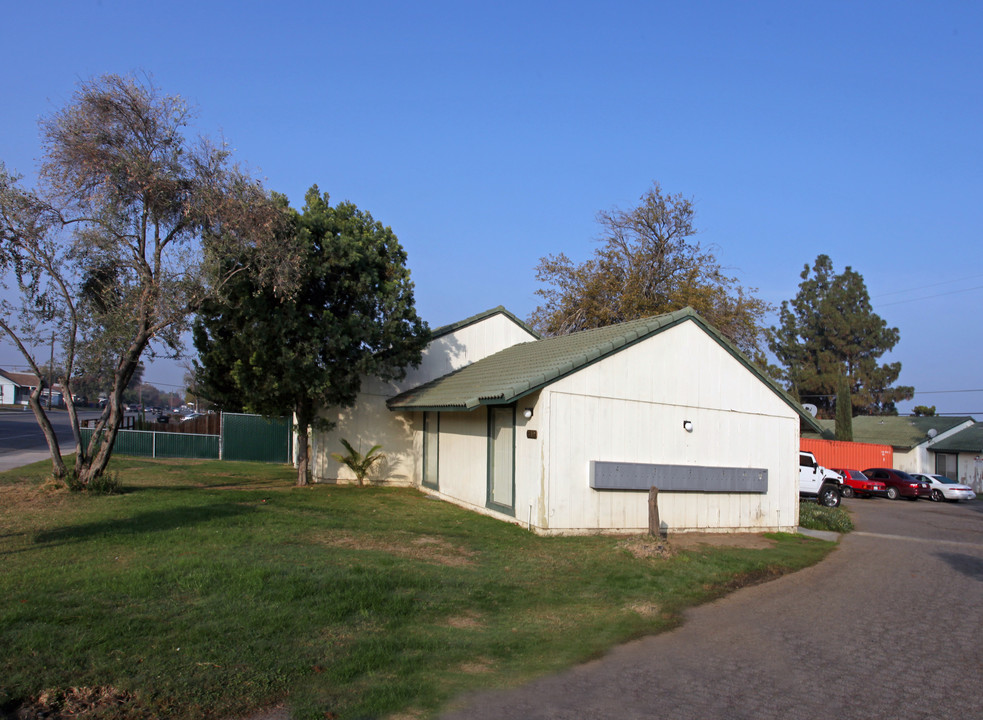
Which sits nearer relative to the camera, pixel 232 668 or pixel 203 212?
pixel 232 668

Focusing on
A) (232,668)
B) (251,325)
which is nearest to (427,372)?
(251,325)

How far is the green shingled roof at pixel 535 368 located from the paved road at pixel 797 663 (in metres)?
4.83

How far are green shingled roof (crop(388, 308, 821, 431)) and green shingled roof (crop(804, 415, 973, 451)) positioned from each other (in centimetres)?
3256

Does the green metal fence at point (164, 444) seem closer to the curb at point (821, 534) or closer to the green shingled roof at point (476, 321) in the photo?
the green shingled roof at point (476, 321)

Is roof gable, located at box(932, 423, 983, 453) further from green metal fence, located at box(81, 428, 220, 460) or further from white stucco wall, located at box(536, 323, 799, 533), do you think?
green metal fence, located at box(81, 428, 220, 460)

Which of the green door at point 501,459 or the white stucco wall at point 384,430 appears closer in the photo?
the green door at point 501,459

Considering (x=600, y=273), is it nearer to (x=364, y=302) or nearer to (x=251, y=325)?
(x=364, y=302)

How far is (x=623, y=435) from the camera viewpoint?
13039 millimetres

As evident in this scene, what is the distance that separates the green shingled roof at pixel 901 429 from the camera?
43.1 m

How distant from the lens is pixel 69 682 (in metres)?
4.81

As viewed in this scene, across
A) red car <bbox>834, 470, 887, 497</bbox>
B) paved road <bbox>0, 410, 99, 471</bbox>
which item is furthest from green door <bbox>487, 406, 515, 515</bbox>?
red car <bbox>834, 470, 887, 497</bbox>

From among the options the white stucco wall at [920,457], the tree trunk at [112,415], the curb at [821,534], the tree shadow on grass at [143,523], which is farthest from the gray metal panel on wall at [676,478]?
the white stucco wall at [920,457]

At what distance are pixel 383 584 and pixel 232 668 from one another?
273 centimetres

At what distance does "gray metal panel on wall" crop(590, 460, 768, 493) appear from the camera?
12.5 m
